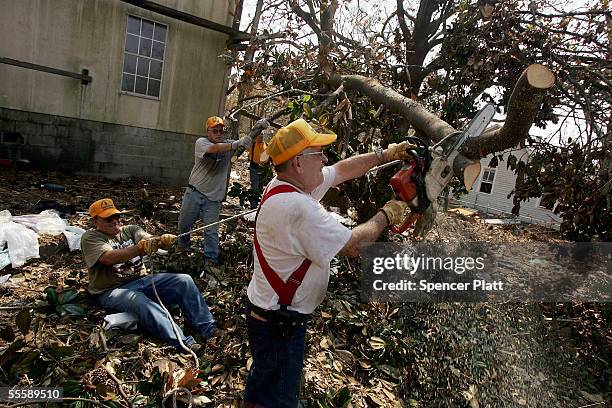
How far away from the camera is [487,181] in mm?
20266

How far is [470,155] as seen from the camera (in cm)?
249

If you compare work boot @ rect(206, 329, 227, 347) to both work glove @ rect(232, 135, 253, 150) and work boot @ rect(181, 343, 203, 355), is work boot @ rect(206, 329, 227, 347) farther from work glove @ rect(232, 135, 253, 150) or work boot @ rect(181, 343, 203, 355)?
work glove @ rect(232, 135, 253, 150)

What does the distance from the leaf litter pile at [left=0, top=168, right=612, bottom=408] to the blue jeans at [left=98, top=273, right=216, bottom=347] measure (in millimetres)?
127

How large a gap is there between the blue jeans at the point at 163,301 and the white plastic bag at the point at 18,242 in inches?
55.8

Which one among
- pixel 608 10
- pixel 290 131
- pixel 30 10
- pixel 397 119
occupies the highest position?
pixel 608 10

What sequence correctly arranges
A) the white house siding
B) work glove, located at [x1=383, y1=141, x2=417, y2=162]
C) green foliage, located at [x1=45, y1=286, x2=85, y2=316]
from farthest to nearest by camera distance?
the white house siding
green foliage, located at [x1=45, y1=286, x2=85, y2=316]
work glove, located at [x1=383, y1=141, x2=417, y2=162]

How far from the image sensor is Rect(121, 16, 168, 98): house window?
8.20 meters

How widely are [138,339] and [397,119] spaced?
11.6 feet

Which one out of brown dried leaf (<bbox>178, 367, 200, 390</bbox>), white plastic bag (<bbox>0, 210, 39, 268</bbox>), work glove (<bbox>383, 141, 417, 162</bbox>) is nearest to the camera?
work glove (<bbox>383, 141, 417, 162</bbox>)

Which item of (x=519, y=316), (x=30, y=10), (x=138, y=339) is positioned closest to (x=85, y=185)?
(x=30, y=10)

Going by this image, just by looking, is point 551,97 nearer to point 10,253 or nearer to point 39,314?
point 39,314

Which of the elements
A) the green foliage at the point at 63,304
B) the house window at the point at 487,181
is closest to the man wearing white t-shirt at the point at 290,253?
the green foliage at the point at 63,304

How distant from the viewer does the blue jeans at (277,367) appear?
2.01m

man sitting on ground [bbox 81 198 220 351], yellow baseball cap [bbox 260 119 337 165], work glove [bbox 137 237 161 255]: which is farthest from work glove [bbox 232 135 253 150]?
yellow baseball cap [bbox 260 119 337 165]
